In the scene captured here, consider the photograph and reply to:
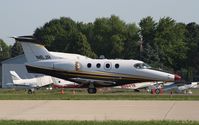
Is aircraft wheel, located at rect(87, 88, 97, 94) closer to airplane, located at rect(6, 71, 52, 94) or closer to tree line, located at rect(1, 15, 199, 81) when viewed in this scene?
airplane, located at rect(6, 71, 52, 94)

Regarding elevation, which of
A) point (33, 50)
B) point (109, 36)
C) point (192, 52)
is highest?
point (109, 36)

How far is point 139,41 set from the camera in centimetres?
9931

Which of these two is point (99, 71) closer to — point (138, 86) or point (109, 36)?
point (138, 86)

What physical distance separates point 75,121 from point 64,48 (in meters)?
91.9

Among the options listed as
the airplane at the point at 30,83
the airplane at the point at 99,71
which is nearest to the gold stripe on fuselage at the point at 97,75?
the airplane at the point at 99,71

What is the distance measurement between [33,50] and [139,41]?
2261 inches

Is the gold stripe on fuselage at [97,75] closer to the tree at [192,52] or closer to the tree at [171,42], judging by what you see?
the tree at [171,42]

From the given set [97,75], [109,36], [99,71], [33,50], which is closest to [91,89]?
[97,75]

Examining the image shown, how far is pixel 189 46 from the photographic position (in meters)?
104

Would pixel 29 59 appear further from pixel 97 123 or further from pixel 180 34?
pixel 180 34

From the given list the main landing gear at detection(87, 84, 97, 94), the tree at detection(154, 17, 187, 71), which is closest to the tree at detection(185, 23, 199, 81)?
the tree at detection(154, 17, 187, 71)

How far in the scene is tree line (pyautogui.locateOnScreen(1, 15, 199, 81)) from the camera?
92062mm

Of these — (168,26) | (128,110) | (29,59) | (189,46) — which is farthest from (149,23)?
(128,110)

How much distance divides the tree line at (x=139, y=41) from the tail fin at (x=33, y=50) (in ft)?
137
